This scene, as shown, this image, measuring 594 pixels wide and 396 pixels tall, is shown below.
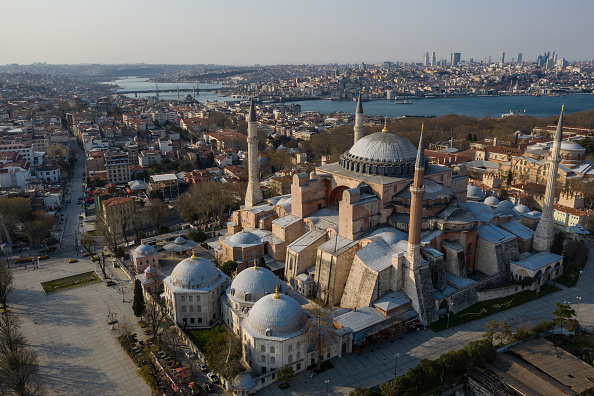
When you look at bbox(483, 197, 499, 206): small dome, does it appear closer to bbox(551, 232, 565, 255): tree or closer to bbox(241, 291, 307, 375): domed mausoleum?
bbox(551, 232, 565, 255): tree

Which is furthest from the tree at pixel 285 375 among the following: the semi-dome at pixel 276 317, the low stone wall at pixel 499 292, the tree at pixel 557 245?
the tree at pixel 557 245

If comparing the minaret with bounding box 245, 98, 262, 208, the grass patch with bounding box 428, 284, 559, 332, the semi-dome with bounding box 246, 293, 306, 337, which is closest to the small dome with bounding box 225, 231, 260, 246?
the minaret with bounding box 245, 98, 262, 208

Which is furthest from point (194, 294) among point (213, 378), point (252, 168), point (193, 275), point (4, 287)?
point (252, 168)

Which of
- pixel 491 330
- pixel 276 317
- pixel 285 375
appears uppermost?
pixel 276 317

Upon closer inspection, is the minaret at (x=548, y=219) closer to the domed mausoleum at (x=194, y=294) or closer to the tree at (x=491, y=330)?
the tree at (x=491, y=330)

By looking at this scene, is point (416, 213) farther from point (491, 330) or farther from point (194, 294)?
point (194, 294)

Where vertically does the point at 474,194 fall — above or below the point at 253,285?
above

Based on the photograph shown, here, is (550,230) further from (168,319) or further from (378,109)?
(378,109)
